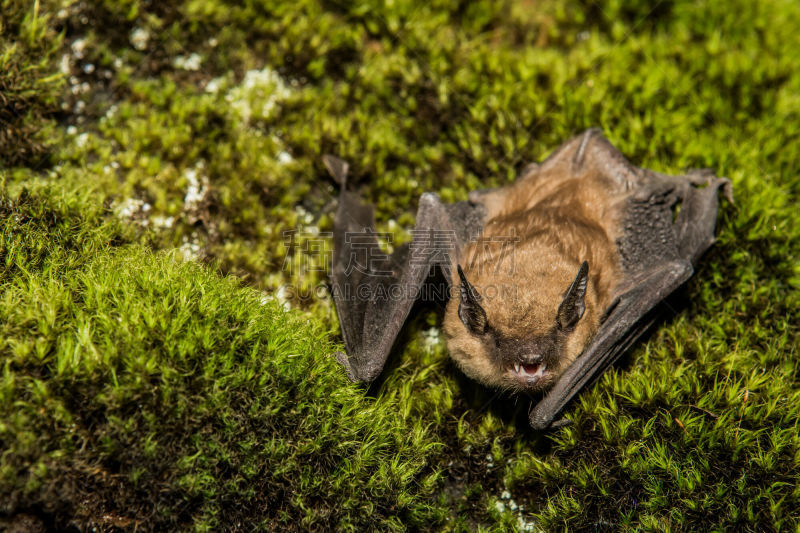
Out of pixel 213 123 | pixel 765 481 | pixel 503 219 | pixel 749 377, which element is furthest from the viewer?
pixel 213 123

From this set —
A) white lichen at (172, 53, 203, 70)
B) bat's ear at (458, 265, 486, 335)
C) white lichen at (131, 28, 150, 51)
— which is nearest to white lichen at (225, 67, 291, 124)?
white lichen at (172, 53, 203, 70)

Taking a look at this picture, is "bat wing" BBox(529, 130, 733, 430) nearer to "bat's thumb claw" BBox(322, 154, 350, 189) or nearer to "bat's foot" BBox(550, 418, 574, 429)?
"bat's foot" BBox(550, 418, 574, 429)

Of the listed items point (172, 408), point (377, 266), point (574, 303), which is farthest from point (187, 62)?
point (574, 303)

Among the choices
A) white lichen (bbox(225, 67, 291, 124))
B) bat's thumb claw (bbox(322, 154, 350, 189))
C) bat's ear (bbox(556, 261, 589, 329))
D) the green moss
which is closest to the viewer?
the green moss

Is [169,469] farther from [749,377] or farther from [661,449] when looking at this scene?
[749,377]

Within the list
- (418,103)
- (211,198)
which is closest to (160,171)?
(211,198)

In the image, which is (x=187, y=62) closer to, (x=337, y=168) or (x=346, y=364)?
(x=337, y=168)
